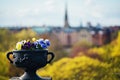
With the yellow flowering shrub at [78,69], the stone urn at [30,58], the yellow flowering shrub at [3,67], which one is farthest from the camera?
the yellow flowering shrub at [3,67]

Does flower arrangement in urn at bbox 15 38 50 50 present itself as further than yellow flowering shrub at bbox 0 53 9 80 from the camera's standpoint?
No

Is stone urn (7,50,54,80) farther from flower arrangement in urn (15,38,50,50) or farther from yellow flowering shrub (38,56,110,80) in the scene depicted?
yellow flowering shrub (38,56,110,80)

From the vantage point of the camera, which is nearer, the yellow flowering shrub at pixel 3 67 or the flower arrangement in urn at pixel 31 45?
the flower arrangement in urn at pixel 31 45

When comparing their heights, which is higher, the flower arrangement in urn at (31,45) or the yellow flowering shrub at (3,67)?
the flower arrangement in urn at (31,45)

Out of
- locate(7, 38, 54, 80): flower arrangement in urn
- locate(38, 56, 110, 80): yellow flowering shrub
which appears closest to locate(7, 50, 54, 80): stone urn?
locate(7, 38, 54, 80): flower arrangement in urn

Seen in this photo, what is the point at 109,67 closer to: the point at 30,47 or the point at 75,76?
the point at 75,76

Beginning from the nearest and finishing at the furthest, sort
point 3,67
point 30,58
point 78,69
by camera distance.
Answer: point 30,58
point 78,69
point 3,67

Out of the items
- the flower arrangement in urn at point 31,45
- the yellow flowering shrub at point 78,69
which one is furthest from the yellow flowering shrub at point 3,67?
the flower arrangement in urn at point 31,45

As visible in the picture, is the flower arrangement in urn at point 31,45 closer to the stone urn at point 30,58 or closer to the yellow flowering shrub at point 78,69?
the stone urn at point 30,58

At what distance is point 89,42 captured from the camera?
25.8 feet

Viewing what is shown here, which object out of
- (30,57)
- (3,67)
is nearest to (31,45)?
(30,57)

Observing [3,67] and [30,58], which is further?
[3,67]

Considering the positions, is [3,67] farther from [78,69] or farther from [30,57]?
[30,57]

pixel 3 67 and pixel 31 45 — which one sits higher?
pixel 31 45
